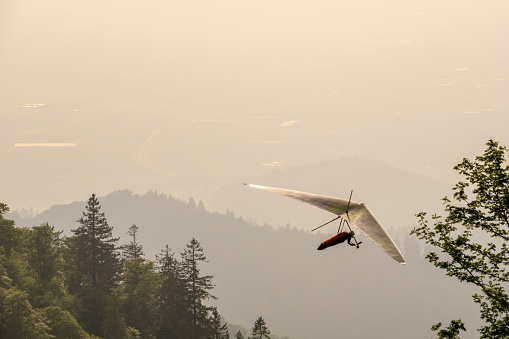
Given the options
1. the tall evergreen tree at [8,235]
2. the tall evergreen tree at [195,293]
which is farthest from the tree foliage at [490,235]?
the tall evergreen tree at [8,235]

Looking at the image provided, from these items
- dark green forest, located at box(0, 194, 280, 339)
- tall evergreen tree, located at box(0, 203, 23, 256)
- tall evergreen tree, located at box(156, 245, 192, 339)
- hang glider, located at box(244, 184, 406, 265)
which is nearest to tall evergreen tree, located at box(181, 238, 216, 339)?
dark green forest, located at box(0, 194, 280, 339)

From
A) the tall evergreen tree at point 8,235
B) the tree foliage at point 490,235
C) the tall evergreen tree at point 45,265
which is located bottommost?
the tree foliage at point 490,235

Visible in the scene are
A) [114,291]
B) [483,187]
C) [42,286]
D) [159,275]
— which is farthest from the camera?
[159,275]

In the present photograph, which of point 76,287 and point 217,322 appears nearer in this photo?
point 76,287

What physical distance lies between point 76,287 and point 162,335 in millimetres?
16045

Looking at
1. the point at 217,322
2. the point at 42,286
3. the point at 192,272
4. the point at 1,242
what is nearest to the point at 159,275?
the point at 192,272

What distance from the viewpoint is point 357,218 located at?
25609mm

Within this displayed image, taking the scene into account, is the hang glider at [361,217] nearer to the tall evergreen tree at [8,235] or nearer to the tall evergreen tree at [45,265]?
the tall evergreen tree at [45,265]

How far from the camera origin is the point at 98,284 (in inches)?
2950

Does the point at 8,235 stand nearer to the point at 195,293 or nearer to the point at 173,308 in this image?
the point at 173,308

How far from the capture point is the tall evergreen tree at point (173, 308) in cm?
7662

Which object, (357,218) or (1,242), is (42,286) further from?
(357,218)

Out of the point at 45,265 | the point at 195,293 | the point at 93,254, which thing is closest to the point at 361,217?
the point at 195,293

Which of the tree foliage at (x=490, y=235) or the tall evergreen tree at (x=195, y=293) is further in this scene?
the tall evergreen tree at (x=195, y=293)
